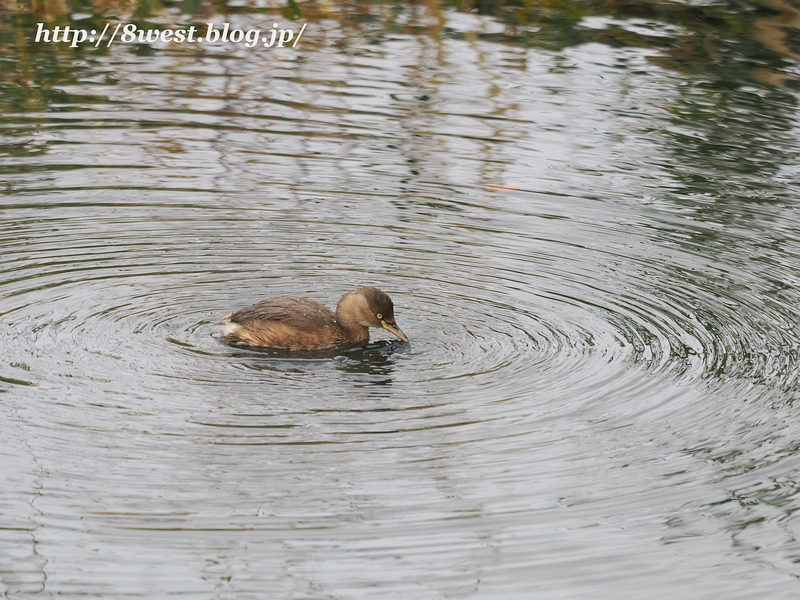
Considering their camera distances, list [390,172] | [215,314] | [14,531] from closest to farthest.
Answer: [14,531], [215,314], [390,172]

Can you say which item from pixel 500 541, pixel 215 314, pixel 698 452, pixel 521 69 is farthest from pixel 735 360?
pixel 521 69

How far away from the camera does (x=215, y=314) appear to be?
8.32m

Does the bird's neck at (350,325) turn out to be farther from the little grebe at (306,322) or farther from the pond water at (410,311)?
the pond water at (410,311)

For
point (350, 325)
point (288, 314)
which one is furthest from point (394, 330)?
point (288, 314)

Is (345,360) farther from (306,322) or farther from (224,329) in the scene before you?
(224,329)

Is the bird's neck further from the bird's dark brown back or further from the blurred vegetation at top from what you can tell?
the blurred vegetation at top

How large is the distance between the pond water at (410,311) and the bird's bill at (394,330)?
134 millimetres

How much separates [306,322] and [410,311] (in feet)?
2.81

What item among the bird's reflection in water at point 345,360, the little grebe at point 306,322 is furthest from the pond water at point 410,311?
the little grebe at point 306,322

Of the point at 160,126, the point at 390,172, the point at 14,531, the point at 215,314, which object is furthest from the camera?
the point at 160,126

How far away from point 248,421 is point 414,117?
6724 millimetres

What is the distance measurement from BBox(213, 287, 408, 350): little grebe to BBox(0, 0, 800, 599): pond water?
144mm

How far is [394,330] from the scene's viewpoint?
8055 millimetres

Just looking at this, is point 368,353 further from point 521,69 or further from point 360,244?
point 521,69
